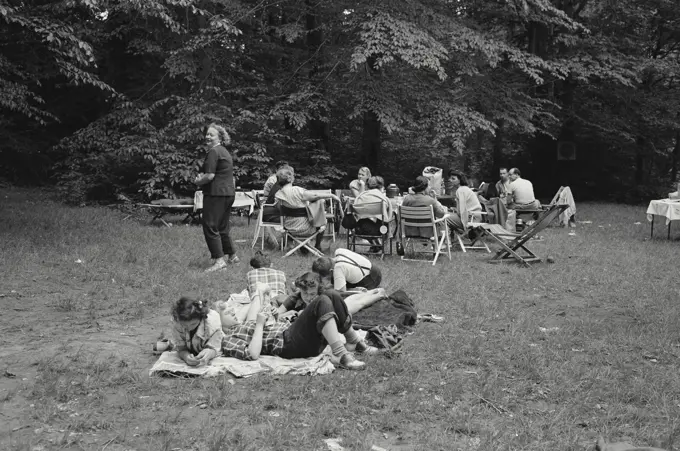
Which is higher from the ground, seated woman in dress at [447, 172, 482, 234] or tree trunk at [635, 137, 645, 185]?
tree trunk at [635, 137, 645, 185]

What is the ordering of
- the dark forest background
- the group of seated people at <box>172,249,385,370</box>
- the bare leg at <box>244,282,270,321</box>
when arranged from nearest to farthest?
the group of seated people at <box>172,249,385,370</box> < the bare leg at <box>244,282,270,321</box> < the dark forest background

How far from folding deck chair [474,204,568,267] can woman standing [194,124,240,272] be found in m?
3.73

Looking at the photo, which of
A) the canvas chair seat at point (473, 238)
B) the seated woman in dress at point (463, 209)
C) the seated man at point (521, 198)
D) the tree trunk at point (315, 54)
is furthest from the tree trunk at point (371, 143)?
the seated woman in dress at point (463, 209)

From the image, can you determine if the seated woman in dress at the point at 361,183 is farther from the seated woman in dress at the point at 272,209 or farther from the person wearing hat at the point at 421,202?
the person wearing hat at the point at 421,202

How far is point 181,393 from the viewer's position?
4328mm

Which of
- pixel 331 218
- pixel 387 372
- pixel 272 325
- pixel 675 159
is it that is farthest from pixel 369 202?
pixel 675 159

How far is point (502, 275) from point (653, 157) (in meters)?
17.7

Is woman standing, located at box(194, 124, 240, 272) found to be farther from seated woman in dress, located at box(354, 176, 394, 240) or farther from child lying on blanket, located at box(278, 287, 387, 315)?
child lying on blanket, located at box(278, 287, 387, 315)

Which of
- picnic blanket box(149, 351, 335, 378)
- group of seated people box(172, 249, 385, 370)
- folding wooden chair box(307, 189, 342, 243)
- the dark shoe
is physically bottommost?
picnic blanket box(149, 351, 335, 378)

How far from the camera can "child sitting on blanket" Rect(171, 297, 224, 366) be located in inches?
184

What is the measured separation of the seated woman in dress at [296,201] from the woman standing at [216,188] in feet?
3.89

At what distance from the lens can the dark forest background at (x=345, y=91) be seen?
16.3 meters

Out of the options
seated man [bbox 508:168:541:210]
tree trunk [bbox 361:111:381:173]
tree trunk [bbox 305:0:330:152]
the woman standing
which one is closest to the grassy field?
the woman standing

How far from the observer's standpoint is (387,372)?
477cm
